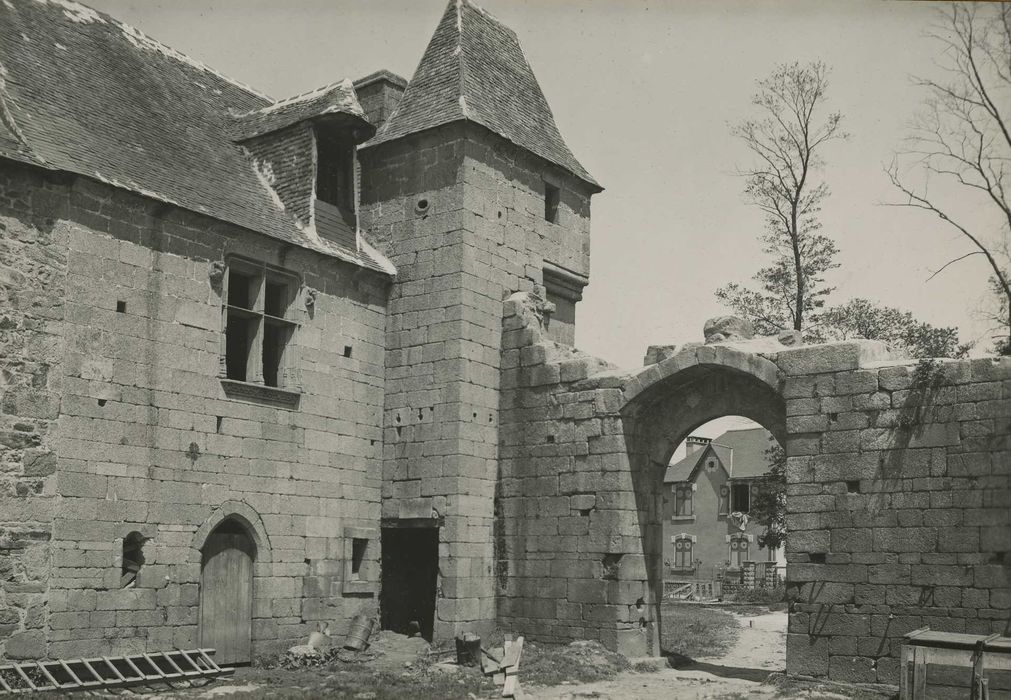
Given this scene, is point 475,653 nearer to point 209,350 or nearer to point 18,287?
point 209,350

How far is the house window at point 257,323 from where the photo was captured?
1415cm

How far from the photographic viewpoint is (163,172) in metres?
13.7

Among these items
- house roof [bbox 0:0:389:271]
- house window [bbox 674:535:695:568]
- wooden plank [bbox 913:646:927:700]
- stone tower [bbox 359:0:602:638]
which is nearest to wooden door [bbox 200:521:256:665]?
stone tower [bbox 359:0:602:638]

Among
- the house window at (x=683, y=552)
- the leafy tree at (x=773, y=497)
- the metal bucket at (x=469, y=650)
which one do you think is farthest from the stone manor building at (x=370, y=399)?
the house window at (x=683, y=552)

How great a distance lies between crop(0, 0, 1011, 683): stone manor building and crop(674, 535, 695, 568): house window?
86.2 ft

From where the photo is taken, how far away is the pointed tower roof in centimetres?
1664

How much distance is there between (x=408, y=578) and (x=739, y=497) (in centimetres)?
2706

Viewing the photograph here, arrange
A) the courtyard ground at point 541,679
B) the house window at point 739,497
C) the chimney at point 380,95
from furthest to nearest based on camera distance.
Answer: the house window at point 739,497
the chimney at point 380,95
the courtyard ground at point 541,679

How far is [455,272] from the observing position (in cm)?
1571

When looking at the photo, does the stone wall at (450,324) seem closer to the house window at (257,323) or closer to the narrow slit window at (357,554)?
the narrow slit window at (357,554)

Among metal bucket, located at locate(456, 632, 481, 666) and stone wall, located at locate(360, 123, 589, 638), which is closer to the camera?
metal bucket, located at locate(456, 632, 481, 666)

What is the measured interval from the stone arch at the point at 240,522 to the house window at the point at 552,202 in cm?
722

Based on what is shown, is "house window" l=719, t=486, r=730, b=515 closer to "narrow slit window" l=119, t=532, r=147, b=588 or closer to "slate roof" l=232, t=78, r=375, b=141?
"slate roof" l=232, t=78, r=375, b=141

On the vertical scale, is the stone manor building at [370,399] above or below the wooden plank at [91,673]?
above
